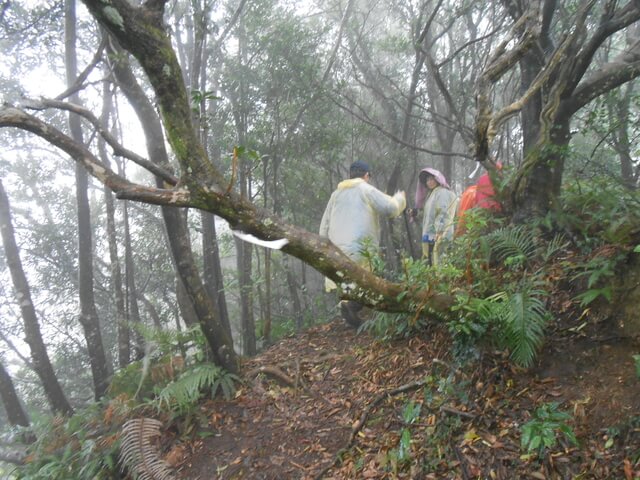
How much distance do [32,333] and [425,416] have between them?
776 centimetres

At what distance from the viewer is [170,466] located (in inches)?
167

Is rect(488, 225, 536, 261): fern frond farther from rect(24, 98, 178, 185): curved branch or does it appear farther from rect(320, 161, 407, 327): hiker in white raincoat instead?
rect(24, 98, 178, 185): curved branch

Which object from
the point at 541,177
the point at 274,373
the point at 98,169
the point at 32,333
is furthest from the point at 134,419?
the point at 541,177

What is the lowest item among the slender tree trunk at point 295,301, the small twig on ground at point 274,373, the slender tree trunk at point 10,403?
the slender tree trunk at point 10,403

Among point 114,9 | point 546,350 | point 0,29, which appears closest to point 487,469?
point 546,350

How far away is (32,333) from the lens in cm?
805

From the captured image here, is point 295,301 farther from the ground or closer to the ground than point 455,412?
farther from the ground

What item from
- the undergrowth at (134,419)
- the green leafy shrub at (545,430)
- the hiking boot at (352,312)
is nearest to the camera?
the green leafy shrub at (545,430)

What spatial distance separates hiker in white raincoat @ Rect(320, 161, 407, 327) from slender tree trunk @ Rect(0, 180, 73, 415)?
5.01 metres

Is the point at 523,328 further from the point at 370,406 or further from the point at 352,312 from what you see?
the point at 352,312

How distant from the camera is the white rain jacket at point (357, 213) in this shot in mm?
5719

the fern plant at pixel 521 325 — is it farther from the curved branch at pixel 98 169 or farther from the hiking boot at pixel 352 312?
the hiking boot at pixel 352 312

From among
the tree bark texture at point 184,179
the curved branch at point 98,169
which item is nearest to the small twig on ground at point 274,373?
the tree bark texture at point 184,179

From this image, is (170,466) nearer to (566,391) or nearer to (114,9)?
(566,391)
